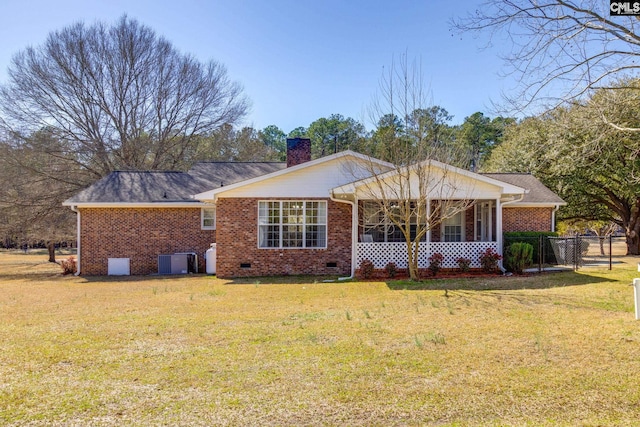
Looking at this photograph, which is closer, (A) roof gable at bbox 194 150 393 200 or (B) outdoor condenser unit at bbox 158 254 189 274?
(A) roof gable at bbox 194 150 393 200

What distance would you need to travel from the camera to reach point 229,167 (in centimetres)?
2070

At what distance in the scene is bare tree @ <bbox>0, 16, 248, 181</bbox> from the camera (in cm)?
2392

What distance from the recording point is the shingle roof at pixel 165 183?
16.8m

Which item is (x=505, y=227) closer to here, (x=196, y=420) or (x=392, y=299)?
(x=392, y=299)

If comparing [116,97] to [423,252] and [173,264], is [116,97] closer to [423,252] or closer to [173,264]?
[173,264]

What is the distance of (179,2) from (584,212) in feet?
79.1

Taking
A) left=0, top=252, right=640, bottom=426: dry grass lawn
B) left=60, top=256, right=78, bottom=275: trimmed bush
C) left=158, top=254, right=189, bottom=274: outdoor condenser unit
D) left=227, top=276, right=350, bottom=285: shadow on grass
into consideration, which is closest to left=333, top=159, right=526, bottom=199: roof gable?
left=227, top=276, right=350, bottom=285: shadow on grass

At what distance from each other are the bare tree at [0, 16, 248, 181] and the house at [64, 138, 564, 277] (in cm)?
886

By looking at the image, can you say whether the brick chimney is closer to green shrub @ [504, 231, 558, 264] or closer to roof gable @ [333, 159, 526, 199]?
roof gable @ [333, 159, 526, 199]

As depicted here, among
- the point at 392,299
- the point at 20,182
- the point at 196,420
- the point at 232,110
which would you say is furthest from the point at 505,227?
the point at 20,182

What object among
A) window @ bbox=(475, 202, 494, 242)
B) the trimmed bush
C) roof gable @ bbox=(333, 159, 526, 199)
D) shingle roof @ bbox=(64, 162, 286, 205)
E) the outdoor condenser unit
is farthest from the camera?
the trimmed bush

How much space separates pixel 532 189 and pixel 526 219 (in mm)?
1714

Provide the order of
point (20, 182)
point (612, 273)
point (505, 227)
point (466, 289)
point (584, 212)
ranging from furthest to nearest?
point (584, 212) → point (20, 182) → point (505, 227) → point (612, 273) → point (466, 289)

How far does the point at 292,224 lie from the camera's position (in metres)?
14.8
